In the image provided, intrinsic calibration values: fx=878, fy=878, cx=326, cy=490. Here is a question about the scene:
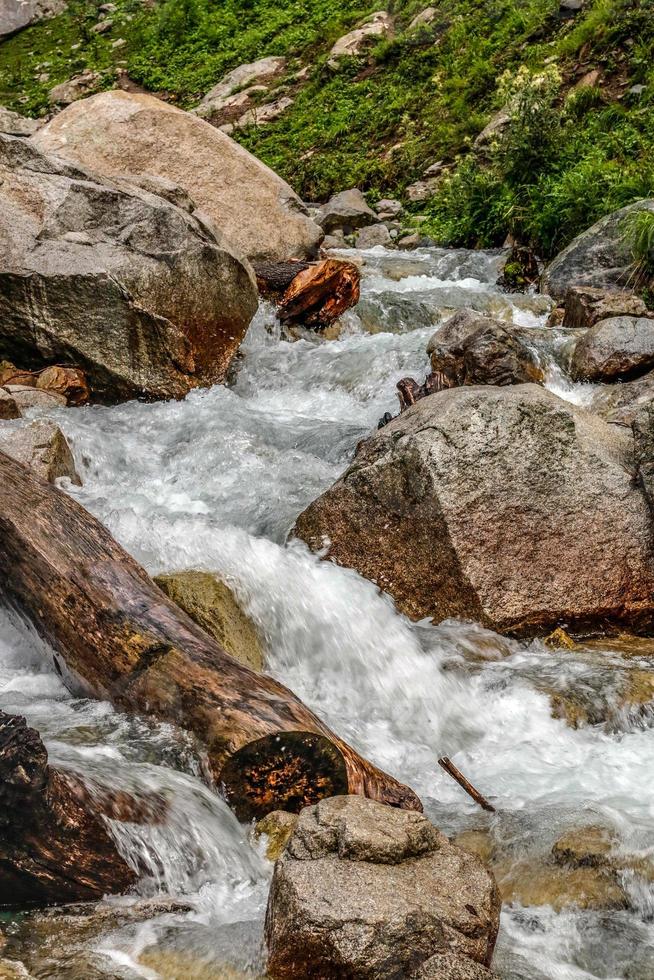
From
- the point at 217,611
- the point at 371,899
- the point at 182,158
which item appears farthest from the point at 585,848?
the point at 182,158

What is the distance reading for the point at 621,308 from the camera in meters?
10.0

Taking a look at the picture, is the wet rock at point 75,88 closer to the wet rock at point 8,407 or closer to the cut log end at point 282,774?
the wet rock at point 8,407

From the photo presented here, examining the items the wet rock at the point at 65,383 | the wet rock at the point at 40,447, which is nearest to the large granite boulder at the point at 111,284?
the wet rock at the point at 65,383

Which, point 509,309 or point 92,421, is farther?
point 509,309

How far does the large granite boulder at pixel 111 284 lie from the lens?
8266 mm

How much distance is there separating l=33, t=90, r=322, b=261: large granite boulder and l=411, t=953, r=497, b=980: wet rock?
10823 millimetres

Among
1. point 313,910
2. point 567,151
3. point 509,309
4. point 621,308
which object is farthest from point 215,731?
point 567,151

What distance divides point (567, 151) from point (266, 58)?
665 inches

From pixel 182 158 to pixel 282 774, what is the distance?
1078 centimetres

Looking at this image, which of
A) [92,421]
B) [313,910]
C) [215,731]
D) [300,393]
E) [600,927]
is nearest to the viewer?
[313,910]

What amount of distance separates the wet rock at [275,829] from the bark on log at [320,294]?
318 inches

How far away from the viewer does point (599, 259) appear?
11.3 meters

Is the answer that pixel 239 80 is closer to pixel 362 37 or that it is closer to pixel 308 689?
pixel 362 37

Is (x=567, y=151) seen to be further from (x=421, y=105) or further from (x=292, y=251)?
(x=421, y=105)
